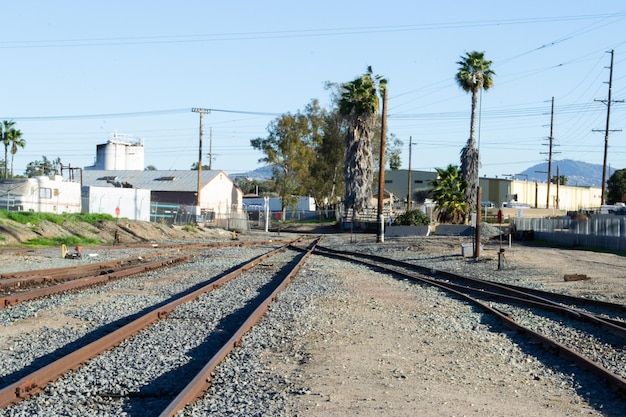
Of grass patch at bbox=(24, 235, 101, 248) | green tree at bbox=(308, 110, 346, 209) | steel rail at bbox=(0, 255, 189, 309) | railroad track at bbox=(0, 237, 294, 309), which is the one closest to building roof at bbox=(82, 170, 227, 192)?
green tree at bbox=(308, 110, 346, 209)

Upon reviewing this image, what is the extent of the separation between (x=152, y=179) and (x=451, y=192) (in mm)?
44145

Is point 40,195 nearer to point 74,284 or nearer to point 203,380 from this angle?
point 74,284

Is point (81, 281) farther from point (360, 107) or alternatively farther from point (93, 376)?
point (360, 107)

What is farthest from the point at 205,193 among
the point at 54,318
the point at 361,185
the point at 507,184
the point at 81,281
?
the point at 54,318

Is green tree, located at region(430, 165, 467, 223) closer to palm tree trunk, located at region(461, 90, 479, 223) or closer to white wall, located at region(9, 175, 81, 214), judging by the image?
palm tree trunk, located at region(461, 90, 479, 223)

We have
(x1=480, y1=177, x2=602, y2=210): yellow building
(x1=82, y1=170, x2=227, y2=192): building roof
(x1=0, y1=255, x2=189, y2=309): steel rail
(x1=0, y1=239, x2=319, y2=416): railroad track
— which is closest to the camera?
(x1=0, y1=239, x2=319, y2=416): railroad track

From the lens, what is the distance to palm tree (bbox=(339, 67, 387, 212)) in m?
74.2

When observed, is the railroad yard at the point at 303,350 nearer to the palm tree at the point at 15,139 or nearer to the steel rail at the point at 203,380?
→ the steel rail at the point at 203,380

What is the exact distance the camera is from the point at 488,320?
1466 cm

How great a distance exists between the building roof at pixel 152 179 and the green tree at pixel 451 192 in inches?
1309

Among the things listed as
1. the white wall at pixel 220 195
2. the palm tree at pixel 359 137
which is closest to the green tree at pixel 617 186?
the palm tree at pixel 359 137

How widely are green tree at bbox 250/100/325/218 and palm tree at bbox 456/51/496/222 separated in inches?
1156

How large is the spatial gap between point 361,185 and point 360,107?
7662 mm

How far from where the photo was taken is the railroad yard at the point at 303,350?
25.2 feet
